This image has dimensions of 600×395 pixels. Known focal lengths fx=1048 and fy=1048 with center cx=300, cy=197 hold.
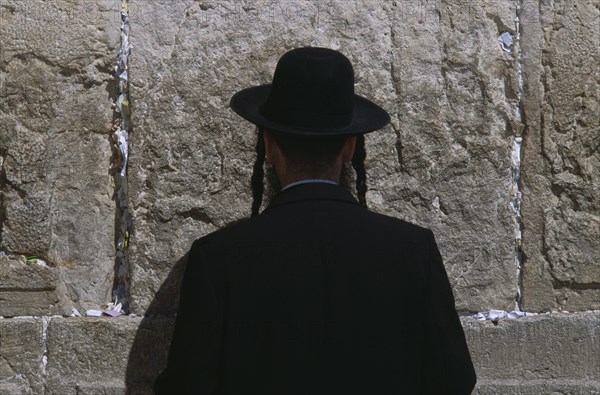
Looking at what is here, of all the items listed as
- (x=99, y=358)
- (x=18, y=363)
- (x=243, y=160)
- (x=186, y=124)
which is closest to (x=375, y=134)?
(x=243, y=160)

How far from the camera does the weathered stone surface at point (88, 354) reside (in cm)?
378

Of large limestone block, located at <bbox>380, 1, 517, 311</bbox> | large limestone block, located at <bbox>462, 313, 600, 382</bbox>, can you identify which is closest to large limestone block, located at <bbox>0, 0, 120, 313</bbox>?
large limestone block, located at <bbox>380, 1, 517, 311</bbox>

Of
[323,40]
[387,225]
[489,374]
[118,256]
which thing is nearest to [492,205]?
[489,374]

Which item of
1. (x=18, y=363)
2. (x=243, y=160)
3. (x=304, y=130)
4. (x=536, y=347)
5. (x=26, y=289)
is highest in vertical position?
(x=304, y=130)

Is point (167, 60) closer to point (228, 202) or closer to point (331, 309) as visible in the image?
point (228, 202)

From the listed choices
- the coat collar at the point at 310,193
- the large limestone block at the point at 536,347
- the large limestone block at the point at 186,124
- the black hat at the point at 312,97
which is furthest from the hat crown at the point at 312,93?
the large limestone block at the point at 536,347

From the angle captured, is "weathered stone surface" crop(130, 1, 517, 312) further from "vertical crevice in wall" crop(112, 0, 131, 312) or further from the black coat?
the black coat

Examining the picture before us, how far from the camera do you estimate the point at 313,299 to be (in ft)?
9.11

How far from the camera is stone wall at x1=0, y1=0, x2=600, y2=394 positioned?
3.81 m

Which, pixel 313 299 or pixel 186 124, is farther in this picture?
pixel 186 124

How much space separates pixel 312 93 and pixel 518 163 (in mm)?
1297

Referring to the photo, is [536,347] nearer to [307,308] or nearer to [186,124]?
[307,308]

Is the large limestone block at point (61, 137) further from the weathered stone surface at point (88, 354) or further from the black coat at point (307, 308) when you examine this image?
the black coat at point (307, 308)

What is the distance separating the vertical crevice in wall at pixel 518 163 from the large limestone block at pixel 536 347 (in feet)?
0.39
